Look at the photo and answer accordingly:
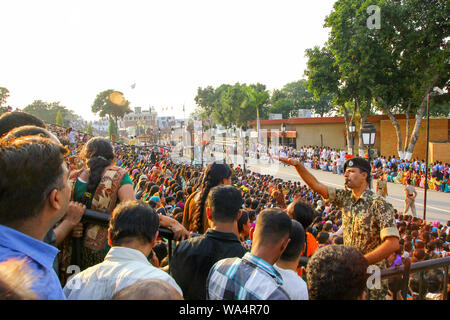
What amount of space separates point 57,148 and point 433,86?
2921 cm

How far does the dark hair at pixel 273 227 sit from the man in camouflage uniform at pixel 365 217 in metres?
1.09

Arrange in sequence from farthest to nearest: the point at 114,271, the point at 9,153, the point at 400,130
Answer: the point at 400,130, the point at 114,271, the point at 9,153

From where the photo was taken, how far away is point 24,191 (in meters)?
1.29

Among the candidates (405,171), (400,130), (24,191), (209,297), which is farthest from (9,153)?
(400,130)

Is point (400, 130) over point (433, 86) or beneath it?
beneath

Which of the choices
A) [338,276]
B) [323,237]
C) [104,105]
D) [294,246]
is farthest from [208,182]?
[104,105]

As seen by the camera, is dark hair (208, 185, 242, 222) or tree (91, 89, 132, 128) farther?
tree (91, 89, 132, 128)

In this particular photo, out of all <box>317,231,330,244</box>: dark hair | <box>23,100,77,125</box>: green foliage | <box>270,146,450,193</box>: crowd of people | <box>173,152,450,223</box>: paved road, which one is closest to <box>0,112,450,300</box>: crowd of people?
<box>317,231,330,244</box>: dark hair

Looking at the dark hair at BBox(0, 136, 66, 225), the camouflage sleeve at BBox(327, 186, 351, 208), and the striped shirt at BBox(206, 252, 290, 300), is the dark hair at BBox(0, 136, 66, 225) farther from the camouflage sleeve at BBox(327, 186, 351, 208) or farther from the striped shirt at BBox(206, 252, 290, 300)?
the camouflage sleeve at BBox(327, 186, 351, 208)

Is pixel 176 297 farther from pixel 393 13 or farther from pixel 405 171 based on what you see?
pixel 393 13

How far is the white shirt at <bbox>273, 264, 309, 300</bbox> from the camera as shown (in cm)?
194

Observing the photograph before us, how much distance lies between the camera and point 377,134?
102 feet

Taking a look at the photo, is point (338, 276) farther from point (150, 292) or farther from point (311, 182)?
point (311, 182)

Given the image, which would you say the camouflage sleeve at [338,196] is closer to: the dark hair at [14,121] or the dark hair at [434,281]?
the dark hair at [434,281]
